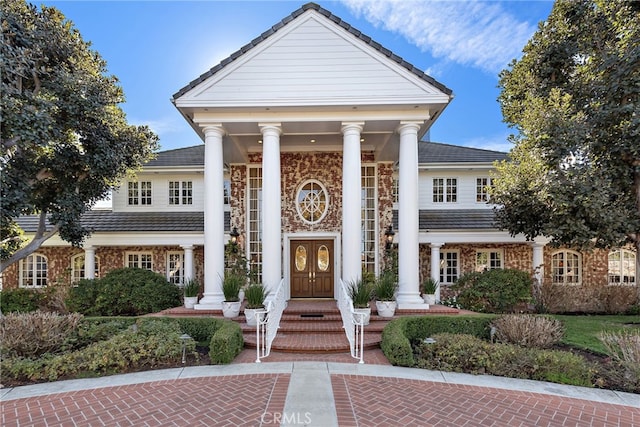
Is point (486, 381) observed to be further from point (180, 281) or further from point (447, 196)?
point (180, 281)

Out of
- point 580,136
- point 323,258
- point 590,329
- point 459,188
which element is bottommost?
point 590,329

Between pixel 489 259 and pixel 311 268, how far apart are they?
28.2 ft

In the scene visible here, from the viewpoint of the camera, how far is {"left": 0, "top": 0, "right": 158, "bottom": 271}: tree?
804 cm

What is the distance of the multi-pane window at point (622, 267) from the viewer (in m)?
14.1

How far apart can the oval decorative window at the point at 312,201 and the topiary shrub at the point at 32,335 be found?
7466mm

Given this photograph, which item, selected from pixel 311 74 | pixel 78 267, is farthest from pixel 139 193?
pixel 311 74

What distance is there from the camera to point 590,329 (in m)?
9.20

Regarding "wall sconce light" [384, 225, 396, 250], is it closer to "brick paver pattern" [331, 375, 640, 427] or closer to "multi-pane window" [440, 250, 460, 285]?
"multi-pane window" [440, 250, 460, 285]

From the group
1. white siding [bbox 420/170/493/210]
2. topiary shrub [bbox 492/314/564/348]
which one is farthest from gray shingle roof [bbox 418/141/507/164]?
topiary shrub [bbox 492/314/564/348]

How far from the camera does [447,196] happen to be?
48.9ft

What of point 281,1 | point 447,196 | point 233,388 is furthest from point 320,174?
point 233,388

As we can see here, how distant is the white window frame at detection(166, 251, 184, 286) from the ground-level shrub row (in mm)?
7218

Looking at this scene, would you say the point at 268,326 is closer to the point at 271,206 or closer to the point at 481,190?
the point at 271,206

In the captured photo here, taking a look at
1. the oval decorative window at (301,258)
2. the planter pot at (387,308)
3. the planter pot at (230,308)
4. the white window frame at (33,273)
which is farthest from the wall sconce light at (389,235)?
the white window frame at (33,273)
